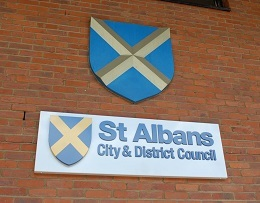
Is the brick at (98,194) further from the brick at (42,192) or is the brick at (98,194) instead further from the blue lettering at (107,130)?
the blue lettering at (107,130)

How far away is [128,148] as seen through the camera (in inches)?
97.0

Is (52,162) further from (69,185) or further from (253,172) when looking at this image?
(253,172)

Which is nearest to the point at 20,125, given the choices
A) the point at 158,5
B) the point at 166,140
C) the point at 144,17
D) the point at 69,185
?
the point at 69,185

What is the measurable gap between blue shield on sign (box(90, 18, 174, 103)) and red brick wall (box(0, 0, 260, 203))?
74 millimetres

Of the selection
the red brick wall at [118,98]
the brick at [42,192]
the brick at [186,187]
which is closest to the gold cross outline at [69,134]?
the red brick wall at [118,98]

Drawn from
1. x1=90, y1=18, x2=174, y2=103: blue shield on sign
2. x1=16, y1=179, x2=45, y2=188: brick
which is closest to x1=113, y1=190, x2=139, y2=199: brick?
x1=16, y1=179, x2=45, y2=188: brick

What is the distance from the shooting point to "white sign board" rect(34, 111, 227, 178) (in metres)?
2.32

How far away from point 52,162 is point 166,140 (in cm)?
84

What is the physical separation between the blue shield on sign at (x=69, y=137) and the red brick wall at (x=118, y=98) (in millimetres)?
113

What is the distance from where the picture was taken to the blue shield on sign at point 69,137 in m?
2.31

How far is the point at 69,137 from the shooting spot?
7.86 feet

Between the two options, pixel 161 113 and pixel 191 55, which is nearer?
pixel 161 113

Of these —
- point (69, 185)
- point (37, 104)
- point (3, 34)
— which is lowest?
point (69, 185)

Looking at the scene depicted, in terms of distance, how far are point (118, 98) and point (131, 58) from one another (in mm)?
376
